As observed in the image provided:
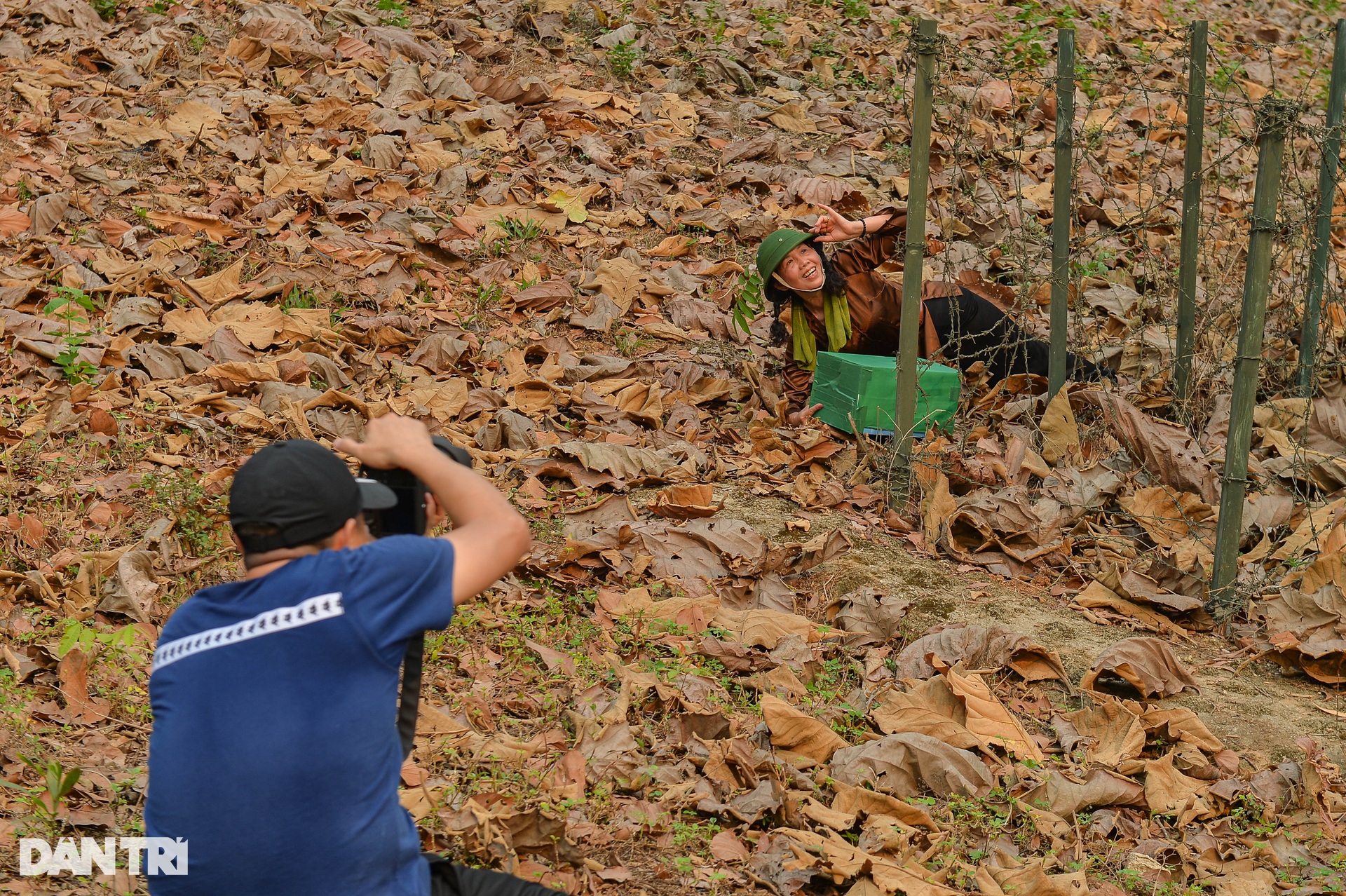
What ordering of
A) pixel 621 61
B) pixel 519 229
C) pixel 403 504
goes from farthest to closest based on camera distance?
pixel 621 61, pixel 519 229, pixel 403 504

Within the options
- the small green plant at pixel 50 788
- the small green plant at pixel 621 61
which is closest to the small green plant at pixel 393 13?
the small green plant at pixel 621 61

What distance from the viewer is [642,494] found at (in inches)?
193

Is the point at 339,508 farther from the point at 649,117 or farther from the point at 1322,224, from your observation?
the point at 649,117

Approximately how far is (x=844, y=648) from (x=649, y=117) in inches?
204

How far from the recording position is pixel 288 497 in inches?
81.3

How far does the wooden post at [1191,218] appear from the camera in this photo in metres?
5.29

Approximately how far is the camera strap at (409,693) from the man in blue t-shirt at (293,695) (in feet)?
0.39

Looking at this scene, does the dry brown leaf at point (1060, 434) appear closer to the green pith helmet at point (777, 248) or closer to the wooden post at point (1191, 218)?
the wooden post at point (1191, 218)

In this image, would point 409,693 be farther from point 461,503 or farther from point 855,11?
point 855,11

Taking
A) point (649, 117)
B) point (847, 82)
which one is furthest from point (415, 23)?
point (847, 82)

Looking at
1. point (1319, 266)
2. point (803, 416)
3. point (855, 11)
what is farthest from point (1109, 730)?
point (855, 11)

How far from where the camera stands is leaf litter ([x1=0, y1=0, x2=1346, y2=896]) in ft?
10.6

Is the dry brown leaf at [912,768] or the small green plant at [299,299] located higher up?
the small green plant at [299,299]

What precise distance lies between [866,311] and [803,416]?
1.98 ft
